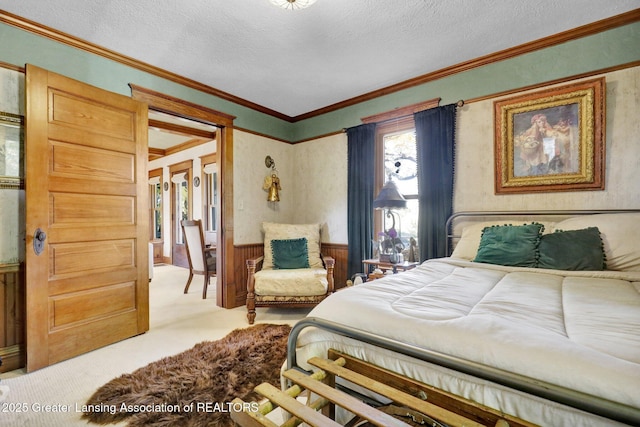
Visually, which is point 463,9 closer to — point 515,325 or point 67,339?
point 515,325

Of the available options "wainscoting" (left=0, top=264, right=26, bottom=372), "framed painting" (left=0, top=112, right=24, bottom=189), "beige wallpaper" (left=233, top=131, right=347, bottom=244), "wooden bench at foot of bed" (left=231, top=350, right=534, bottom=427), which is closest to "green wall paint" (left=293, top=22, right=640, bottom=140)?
"beige wallpaper" (left=233, top=131, right=347, bottom=244)

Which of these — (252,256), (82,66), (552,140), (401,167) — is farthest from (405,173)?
(82,66)

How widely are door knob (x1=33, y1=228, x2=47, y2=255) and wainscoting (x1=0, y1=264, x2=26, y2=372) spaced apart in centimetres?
27

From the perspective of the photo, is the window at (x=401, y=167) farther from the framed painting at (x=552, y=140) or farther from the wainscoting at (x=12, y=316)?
the wainscoting at (x=12, y=316)

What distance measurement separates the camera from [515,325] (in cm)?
97

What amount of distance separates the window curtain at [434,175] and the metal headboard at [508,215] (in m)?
0.06

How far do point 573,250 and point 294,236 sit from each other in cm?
270

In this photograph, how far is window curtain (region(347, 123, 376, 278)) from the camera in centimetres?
351

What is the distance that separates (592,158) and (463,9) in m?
1.56

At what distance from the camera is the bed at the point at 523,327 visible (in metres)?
0.74

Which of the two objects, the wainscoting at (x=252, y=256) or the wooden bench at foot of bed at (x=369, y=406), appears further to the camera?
the wainscoting at (x=252, y=256)

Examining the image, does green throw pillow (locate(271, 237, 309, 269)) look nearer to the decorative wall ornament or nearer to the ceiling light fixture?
the decorative wall ornament

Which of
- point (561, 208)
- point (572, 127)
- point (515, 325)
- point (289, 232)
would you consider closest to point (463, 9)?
point (572, 127)

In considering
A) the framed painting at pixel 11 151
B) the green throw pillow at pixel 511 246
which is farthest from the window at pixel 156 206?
the green throw pillow at pixel 511 246
